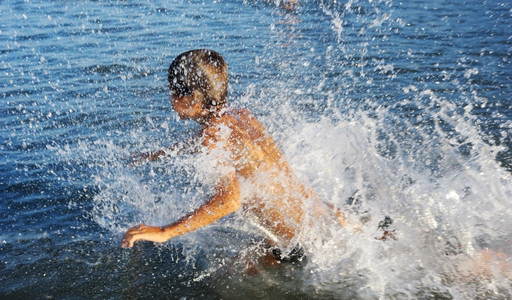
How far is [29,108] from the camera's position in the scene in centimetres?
664

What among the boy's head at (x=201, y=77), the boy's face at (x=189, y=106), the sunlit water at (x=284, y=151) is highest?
the boy's head at (x=201, y=77)

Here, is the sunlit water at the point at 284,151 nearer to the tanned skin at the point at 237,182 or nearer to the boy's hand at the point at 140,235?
the tanned skin at the point at 237,182

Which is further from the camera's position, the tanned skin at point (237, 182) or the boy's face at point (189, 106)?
the boy's face at point (189, 106)

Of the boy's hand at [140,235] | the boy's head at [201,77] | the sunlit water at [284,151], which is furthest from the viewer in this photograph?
the sunlit water at [284,151]

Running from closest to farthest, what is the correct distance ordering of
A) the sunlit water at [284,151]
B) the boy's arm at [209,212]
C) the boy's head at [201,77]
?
the boy's arm at [209,212] → the boy's head at [201,77] → the sunlit water at [284,151]

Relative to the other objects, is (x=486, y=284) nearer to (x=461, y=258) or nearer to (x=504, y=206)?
(x=461, y=258)

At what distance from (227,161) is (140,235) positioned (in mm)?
730

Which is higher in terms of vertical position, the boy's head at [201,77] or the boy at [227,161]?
the boy's head at [201,77]

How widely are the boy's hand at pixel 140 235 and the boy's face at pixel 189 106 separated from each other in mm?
791

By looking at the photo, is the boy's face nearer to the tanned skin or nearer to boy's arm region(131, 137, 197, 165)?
the tanned skin

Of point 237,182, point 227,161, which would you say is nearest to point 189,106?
point 227,161

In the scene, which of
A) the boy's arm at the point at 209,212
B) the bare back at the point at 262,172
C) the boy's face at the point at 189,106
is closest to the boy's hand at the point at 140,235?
the boy's arm at the point at 209,212

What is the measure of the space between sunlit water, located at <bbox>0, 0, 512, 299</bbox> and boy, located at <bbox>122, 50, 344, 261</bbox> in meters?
0.28

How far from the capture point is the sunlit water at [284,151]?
147 inches
